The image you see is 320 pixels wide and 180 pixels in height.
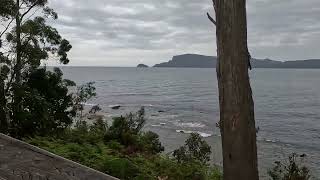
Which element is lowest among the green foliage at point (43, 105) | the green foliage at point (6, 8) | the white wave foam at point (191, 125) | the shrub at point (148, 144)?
the white wave foam at point (191, 125)

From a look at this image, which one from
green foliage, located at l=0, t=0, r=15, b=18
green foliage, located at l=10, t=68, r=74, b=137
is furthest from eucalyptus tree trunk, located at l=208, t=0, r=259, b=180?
green foliage, located at l=0, t=0, r=15, b=18

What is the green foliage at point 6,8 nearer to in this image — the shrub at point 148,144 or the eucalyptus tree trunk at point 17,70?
the eucalyptus tree trunk at point 17,70

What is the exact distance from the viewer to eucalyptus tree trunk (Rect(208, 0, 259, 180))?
13.9 ft

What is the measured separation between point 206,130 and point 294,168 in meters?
26.0

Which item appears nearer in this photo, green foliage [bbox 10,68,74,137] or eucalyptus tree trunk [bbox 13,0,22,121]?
green foliage [bbox 10,68,74,137]

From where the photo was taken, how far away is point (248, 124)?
435cm

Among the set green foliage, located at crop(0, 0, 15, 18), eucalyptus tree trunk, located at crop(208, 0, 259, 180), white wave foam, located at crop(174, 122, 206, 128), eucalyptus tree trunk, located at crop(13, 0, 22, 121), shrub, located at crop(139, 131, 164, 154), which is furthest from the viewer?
white wave foam, located at crop(174, 122, 206, 128)

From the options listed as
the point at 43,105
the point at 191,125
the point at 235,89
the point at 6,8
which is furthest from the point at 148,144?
the point at 191,125

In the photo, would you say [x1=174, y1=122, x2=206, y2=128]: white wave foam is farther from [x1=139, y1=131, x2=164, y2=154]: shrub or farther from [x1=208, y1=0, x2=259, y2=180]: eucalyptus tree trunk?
[x1=208, y1=0, x2=259, y2=180]: eucalyptus tree trunk

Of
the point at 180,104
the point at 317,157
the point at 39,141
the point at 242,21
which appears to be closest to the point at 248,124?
the point at 242,21

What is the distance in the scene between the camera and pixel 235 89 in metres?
4.26

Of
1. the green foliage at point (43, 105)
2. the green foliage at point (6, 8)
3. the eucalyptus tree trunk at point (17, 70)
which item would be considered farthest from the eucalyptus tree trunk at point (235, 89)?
the green foliage at point (6, 8)

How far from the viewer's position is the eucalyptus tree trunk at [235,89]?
4.25 meters

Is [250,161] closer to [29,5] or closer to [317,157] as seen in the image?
[29,5]
